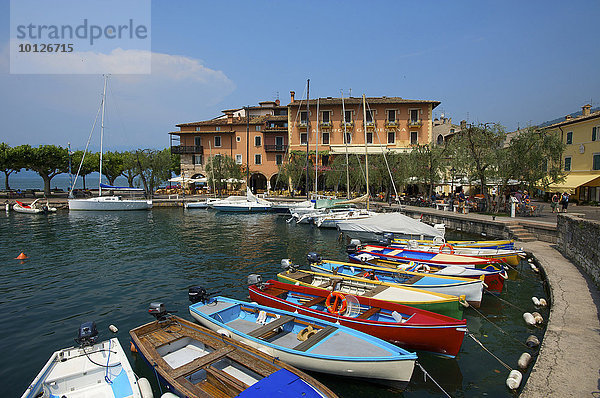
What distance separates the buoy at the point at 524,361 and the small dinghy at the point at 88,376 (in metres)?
7.83

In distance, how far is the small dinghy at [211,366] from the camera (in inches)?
209

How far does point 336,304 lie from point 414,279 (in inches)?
139

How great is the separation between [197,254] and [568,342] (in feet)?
55.5

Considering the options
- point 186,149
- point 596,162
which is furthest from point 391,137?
point 186,149

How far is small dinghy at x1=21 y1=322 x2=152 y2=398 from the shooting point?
19.4 ft

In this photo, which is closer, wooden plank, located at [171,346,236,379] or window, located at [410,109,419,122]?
wooden plank, located at [171,346,236,379]

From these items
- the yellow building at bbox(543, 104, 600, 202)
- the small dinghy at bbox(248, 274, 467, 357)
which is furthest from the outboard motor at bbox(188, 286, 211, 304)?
the yellow building at bbox(543, 104, 600, 202)

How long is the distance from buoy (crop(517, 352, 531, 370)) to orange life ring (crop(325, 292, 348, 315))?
4085 mm

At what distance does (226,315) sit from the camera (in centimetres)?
903

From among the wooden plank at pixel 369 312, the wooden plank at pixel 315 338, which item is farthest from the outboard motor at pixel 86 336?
the wooden plank at pixel 369 312

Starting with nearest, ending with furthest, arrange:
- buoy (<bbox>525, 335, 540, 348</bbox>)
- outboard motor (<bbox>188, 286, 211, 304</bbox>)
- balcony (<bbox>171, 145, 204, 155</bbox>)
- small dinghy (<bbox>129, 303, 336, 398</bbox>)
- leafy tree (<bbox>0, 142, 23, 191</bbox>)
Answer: small dinghy (<bbox>129, 303, 336, 398</bbox>), buoy (<bbox>525, 335, 540, 348</bbox>), outboard motor (<bbox>188, 286, 211, 304</bbox>), leafy tree (<bbox>0, 142, 23, 191</bbox>), balcony (<bbox>171, 145, 204, 155</bbox>)

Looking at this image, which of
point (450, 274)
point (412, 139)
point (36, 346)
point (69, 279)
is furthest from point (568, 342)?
point (412, 139)

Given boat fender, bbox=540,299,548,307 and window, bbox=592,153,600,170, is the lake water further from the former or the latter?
window, bbox=592,153,600,170

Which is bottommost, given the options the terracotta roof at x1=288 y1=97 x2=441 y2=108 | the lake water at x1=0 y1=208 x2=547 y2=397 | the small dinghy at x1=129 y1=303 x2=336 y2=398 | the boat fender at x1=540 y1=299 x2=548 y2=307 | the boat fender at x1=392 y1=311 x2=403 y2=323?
the lake water at x1=0 y1=208 x2=547 y2=397
